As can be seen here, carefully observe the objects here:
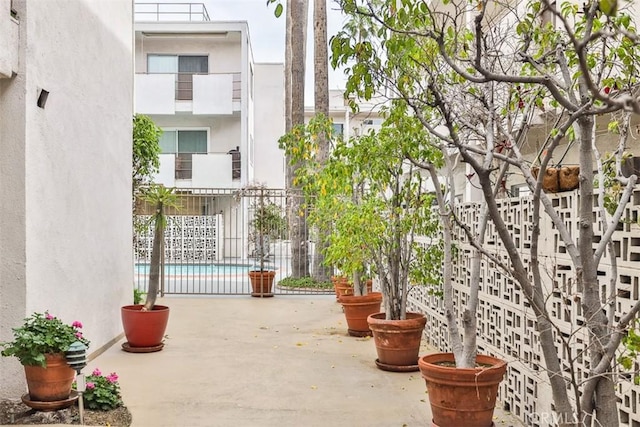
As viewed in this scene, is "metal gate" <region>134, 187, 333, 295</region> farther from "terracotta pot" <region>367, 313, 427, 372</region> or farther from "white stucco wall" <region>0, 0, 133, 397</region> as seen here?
"terracotta pot" <region>367, 313, 427, 372</region>

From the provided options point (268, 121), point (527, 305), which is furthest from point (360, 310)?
point (268, 121)

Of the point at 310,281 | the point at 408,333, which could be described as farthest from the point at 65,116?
the point at 310,281

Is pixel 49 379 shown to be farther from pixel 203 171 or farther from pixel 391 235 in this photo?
pixel 203 171

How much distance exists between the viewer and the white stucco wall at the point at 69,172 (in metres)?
4.99

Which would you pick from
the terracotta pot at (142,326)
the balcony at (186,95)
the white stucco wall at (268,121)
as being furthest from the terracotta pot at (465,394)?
the white stucco wall at (268,121)

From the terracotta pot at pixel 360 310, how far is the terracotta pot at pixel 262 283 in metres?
4.51

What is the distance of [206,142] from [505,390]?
1860 centimetres

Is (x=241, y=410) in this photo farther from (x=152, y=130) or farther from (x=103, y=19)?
(x=152, y=130)

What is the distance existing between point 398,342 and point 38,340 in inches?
137

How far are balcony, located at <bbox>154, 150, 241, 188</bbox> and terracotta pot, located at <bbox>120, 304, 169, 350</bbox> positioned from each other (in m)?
13.9

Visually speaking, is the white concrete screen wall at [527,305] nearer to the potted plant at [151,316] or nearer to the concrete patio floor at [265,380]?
the concrete patio floor at [265,380]

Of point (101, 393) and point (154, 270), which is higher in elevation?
point (154, 270)

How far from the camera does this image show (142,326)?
738 centimetres

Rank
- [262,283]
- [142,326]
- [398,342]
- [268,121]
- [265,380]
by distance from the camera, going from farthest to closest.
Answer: [268,121] → [262,283] → [142,326] → [398,342] → [265,380]
